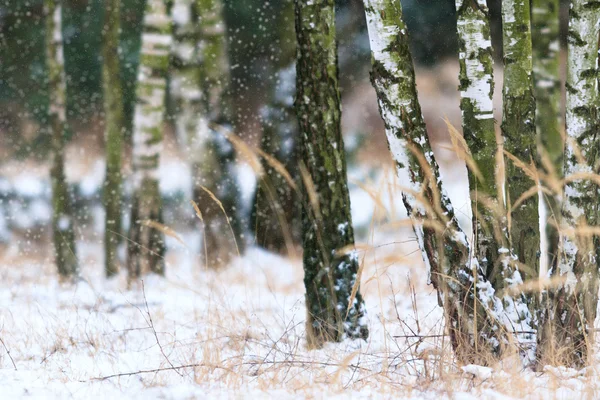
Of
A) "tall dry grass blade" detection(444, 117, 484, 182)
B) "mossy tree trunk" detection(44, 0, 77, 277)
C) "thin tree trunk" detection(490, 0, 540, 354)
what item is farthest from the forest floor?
"mossy tree trunk" detection(44, 0, 77, 277)

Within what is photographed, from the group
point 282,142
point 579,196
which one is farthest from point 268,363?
point 282,142

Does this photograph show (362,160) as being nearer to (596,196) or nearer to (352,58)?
(352,58)

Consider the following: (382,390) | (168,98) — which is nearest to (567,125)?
(382,390)

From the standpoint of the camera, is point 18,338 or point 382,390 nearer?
point 382,390

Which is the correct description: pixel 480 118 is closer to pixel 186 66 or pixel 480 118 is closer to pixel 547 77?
pixel 547 77

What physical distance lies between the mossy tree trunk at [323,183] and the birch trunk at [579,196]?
4.73 ft

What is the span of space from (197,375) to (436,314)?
2.99 m

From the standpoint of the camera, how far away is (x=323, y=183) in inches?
187

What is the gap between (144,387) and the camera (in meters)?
3.30

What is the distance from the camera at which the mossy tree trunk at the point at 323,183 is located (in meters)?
4.68

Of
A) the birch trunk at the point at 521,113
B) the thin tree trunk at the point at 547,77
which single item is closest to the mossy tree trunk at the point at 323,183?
the birch trunk at the point at 521,113

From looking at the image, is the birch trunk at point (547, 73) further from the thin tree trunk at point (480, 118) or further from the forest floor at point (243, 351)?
the thin tree trunk at point (480, 118)

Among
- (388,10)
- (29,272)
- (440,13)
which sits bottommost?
(29,272)

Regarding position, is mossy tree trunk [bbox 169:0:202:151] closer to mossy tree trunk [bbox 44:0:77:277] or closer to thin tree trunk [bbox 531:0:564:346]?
mossy tree trunk [bbox 44:0:77:277]
